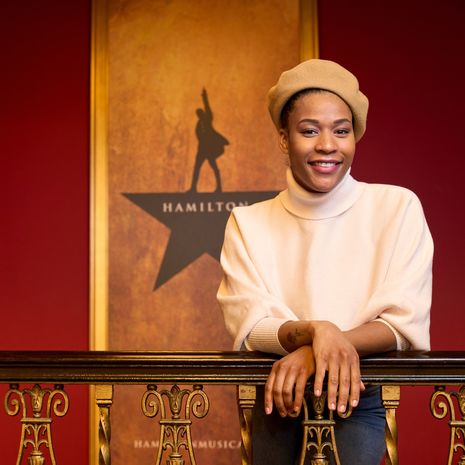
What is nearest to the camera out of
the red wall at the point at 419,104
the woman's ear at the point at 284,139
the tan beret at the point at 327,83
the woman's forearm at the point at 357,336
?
the woman's forearm at the point at 357,336

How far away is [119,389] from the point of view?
4.44 m

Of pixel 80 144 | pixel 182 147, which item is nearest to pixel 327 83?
pixel 182 147

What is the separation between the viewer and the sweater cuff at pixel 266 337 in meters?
2.07

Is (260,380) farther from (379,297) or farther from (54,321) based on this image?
(54,321)

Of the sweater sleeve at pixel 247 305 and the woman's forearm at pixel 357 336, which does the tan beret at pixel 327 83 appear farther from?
the woman's forearm at pixel 357 336

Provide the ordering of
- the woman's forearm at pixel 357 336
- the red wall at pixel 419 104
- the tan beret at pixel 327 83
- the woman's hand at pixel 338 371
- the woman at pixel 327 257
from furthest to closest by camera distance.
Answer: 1. the red wall at pixel 419 104
2. the tan beret at pixel 327 83
3. the woman at pixel 327 257
4. the woman's forearm at pixel 357 336
5. the woman's hand at pixel 338 371

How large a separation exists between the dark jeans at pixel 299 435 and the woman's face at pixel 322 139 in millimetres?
536

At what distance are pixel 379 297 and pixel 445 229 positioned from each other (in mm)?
2506

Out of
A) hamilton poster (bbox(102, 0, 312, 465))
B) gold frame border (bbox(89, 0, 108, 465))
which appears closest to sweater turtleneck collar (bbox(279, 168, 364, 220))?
hamilton poster (bbox(102, 0, 312, 465))

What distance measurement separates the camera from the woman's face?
2240 mm

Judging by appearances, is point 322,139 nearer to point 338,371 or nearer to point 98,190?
point 338,371

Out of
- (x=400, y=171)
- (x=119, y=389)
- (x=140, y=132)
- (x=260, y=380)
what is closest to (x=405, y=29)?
(x=400, y=171)

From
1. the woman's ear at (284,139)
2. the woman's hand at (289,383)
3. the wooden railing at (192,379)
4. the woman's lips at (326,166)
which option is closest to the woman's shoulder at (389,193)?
the woman's lips at (326,166)

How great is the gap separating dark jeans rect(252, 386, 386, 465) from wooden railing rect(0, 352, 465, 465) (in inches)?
2.1
